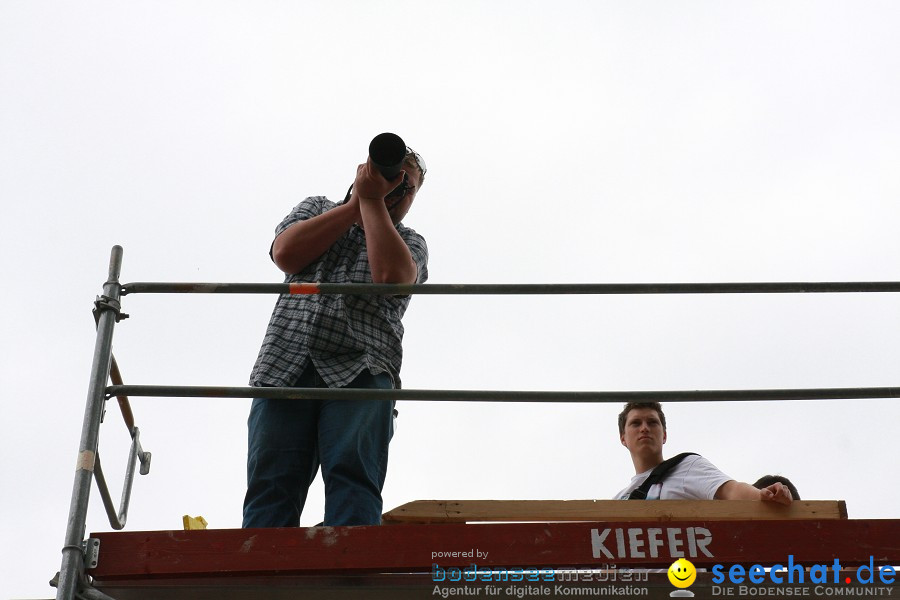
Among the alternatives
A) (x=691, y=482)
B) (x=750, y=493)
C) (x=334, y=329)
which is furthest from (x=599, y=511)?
(x=334, y=329)

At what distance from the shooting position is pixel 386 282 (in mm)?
3932

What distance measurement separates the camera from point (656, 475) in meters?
4.61

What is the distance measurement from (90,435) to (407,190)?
1538 mm

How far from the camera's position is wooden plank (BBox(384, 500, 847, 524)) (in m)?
3.47

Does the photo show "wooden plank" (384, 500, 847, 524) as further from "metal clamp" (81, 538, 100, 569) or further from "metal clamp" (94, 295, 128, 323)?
"metal clamp" (94, 295, 128, 323)

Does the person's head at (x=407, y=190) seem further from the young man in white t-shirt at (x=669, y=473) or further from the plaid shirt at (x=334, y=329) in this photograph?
the young man in white t-shirt at (x=669, y=473)

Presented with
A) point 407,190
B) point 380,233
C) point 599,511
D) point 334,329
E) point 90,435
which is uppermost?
point 407,190

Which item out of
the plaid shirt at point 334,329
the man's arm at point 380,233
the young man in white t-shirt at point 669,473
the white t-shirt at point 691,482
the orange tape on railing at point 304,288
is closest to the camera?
the orange tape on railing at point 304,288

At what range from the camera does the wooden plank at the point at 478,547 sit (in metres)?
3.23

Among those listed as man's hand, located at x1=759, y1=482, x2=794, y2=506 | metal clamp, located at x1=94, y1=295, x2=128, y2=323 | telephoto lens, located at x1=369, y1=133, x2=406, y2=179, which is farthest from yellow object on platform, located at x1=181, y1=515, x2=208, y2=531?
man's hand, located at x1=759, y1=482, x2=794, y2=506

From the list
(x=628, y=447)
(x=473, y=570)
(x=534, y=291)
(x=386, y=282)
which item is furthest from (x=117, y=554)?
(x=628, y=447)

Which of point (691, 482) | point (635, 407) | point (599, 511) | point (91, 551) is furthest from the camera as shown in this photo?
point (635, 407)

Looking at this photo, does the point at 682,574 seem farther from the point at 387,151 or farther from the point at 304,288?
the point at 387,151

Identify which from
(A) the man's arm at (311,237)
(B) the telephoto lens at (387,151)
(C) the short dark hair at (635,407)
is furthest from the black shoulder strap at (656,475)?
(B) the telephoto lens at (387,151)
